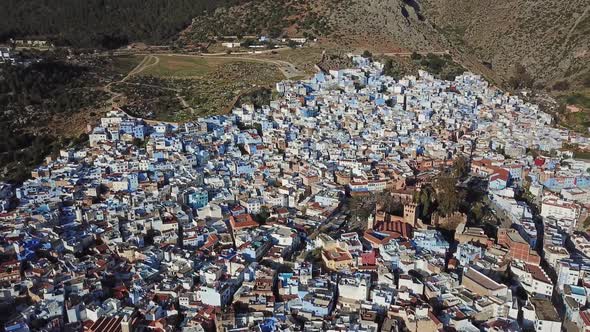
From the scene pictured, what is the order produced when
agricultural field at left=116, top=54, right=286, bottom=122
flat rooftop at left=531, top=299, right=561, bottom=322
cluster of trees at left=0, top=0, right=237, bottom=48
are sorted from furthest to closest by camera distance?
cluster of trees at left=0, top=0, right=237, bottom=48
agricultural field at left=116, top=54, right=286, bottom=122
flat rooftop at left=531, top=299, right=561, bottom=322

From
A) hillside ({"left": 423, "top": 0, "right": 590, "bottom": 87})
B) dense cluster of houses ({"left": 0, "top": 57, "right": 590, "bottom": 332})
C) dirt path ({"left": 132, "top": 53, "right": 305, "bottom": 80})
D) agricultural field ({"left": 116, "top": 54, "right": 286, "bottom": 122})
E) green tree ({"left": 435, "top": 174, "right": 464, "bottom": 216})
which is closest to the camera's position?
dense cluster of houses ({"left": 0, "top": 57, "right": 590, "bottom": 332})

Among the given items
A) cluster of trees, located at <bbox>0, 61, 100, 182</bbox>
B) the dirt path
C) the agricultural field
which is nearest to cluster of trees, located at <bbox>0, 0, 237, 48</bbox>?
the dirt path

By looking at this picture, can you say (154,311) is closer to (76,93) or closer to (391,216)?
(391,216)

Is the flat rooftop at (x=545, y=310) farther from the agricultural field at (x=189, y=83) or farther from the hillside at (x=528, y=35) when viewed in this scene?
the hillside at (x=528, y=35)

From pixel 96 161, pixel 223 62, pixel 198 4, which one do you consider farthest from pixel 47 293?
pixel 198 4

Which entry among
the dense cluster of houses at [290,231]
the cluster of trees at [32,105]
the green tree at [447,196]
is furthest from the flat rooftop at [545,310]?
the cluster of trees at [32,105]

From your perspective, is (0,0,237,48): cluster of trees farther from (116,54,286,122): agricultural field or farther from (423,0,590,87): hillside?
(423,0,590,87): hillside

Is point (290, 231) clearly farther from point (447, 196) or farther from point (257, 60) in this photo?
point (257, 60)

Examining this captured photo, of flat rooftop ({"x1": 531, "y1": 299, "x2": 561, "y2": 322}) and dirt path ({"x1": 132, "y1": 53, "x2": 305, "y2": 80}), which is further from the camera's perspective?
dirt path ({"x1": 132, "y1": 53, "x2": 305, "y2": 80})
